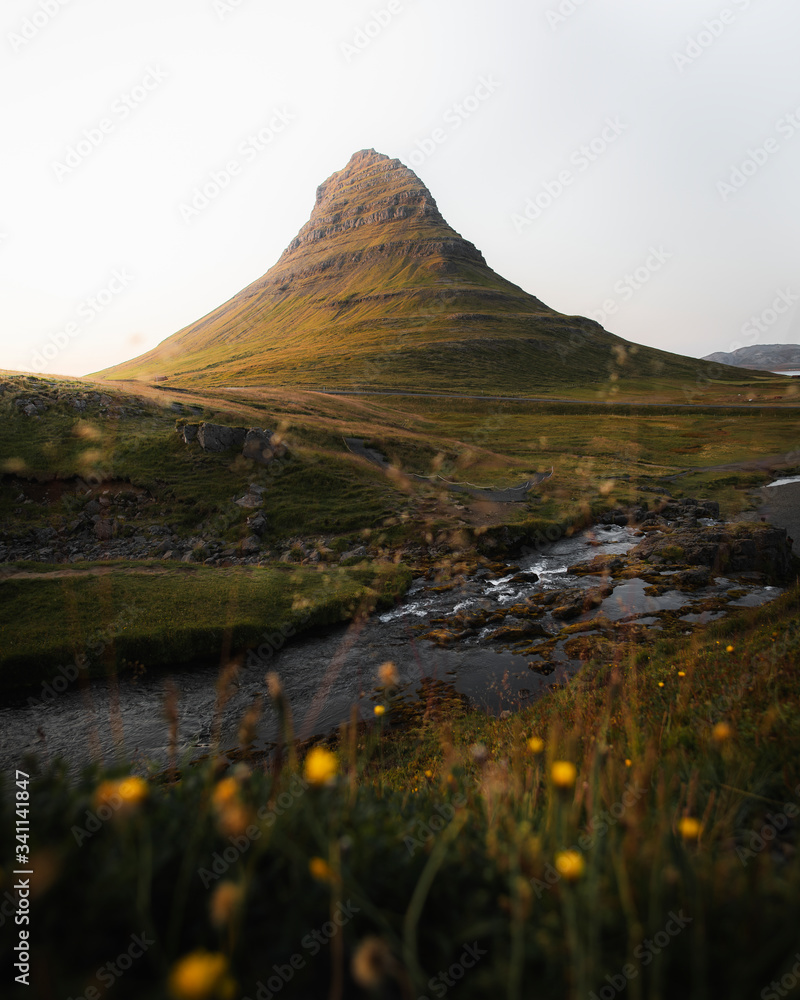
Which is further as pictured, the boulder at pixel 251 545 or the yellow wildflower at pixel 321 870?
the boulder at pixel 251 545

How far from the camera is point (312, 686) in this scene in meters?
14.8

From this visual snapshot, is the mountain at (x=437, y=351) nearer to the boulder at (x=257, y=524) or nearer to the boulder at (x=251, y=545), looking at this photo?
the boulder at (x=257, y=524)

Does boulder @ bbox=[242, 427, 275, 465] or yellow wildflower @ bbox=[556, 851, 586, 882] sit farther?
boulder @ bbox=[242, 427, 275, 465]

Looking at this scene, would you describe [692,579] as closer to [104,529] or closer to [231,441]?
[104,529]

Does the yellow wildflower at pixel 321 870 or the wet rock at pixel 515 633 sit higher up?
the yellow wildflower at pixel 321 870

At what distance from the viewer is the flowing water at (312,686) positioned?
12.3 metres

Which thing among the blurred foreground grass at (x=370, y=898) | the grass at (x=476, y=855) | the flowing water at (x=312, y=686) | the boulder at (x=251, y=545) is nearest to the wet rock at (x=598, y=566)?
the flowing water at (x=312, y=686)

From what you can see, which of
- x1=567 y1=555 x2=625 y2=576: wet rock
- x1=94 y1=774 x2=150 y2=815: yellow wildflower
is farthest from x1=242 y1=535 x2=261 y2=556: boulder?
x1=94 y1=774 x2=150 y2=815: yellow wildflower

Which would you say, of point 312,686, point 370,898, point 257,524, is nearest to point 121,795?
point 370,898

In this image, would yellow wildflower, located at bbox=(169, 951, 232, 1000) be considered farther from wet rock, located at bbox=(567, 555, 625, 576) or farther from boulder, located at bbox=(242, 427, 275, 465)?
boulder, located at bbox=(242, 427, 275, 465)

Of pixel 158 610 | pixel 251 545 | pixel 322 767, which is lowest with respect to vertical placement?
pixel 158 610

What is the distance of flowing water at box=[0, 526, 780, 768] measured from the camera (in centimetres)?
1231

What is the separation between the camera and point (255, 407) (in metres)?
54.6

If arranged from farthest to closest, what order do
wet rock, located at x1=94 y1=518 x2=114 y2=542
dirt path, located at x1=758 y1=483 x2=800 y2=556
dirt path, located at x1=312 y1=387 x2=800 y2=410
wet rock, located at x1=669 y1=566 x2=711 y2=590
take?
dirt path, located at x1=312 y1=387 x2=800 y2=410, dirt path, located at x1=758 y1=483 x2=800 y2=556, wet rock, located at x1=94 y1=518 x2=114 y2=542, wet rock, located at x1=669 y1=566 x2=711 y2=590
